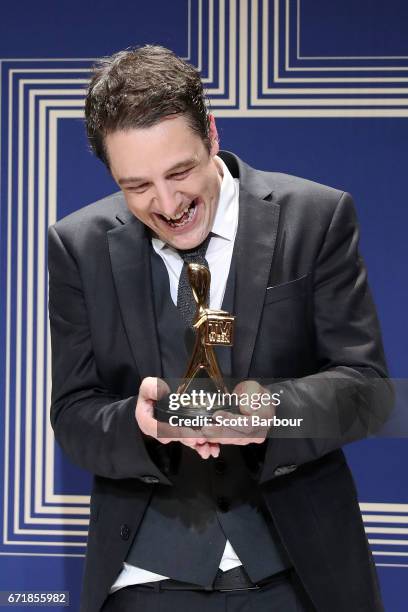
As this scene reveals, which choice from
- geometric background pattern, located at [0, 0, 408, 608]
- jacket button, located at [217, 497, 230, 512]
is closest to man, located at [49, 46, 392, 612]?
jacket button, located at [217, 497, 230, 512]

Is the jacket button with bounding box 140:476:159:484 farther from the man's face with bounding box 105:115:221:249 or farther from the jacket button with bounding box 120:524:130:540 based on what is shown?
the man's face with bounding box 105:115:221:249

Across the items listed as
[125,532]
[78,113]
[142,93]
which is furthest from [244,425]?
[78,113]

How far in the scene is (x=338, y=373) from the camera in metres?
1.20

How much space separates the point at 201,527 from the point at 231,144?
3.01ft

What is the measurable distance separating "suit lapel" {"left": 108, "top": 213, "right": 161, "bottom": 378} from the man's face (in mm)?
61

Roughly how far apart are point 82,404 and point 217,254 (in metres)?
0.29

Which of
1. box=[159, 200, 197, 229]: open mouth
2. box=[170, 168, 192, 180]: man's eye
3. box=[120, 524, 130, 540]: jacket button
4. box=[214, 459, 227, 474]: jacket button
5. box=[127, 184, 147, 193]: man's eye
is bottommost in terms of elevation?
box=[120, 524, 130, 540]: jacket button

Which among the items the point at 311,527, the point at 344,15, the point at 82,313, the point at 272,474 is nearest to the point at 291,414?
the point at 272,474

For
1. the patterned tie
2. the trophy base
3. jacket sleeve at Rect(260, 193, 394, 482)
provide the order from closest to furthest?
the trophy base, jacket sleeve at Rect(260, 193, 394, 482), the patterned tie

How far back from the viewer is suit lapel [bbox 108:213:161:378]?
1261 millimetres

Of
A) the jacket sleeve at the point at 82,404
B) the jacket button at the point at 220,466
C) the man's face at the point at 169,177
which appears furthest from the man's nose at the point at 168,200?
the jacket button at the point at 220,466

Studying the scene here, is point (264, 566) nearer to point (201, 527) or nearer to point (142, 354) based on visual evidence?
point (201, 527)

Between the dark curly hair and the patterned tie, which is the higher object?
the dark curly hair

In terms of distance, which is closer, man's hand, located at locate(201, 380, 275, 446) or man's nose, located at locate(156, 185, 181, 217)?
man's hand, located at locate(201, 380, 275, 446)
